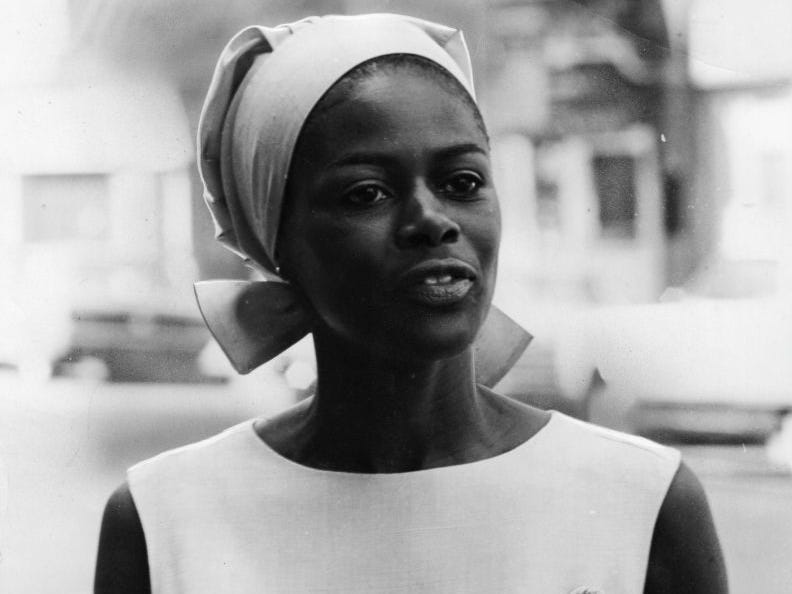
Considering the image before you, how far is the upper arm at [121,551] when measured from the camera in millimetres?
1377

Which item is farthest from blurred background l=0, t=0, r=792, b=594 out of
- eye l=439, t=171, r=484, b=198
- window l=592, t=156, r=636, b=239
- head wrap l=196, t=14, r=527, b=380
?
eye l=439, t=171, r=484, b=198

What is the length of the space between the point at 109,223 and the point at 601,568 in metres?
0.84

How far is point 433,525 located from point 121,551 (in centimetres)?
43

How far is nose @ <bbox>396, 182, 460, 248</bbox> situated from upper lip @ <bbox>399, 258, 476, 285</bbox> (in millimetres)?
22

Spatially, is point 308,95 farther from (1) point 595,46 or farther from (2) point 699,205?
(2) point 699,205

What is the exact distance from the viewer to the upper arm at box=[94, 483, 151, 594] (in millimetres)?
1377

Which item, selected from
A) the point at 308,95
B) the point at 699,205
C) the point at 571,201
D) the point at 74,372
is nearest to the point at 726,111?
the point at 699,205

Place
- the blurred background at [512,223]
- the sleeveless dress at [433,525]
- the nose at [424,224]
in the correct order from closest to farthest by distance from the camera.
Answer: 1. the nose at [424,224]
2. the sleeveless dress at [433,525]
3. the blurred background at [512,223]

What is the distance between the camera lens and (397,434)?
1347 millimetres

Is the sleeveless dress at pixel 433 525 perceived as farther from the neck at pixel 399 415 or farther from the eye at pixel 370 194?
the eye at pixel 370 194

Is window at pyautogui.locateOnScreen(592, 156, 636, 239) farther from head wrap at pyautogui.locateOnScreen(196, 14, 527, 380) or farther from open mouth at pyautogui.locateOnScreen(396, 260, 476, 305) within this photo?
open mouth at pyautogui.locateOnScreen(396, 260, 476, 305)

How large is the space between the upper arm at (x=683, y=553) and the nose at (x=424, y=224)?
47 centimetres

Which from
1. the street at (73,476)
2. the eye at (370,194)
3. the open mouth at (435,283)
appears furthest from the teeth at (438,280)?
the street at (73,476)

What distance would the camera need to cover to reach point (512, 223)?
4.95 ft
